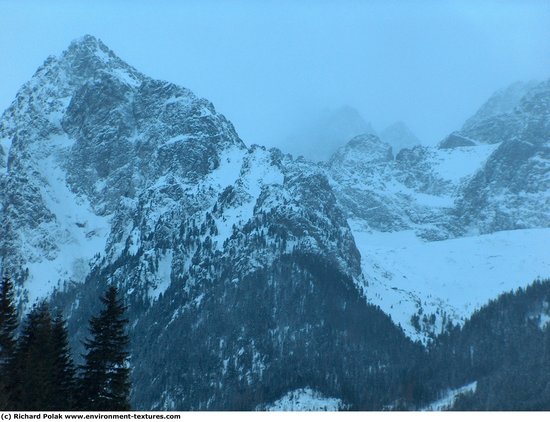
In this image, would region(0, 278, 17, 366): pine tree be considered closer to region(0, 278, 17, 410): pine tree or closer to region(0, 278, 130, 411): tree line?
region(0, 278, 17, 410): pine tree

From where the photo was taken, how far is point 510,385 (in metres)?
190

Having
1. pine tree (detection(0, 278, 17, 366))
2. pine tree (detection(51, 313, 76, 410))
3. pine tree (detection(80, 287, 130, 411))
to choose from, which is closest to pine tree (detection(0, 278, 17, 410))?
pine tree (detection(0, 278, 17, 366))

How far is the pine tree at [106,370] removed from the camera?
68812mm

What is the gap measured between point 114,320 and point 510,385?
141776 mm

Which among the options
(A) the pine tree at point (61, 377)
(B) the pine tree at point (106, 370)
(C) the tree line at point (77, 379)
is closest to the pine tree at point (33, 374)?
(C) the tree line at point (77, 379)

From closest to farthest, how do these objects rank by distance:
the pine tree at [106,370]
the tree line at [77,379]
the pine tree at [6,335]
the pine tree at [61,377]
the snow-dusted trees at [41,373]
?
1. the pine tree at [106,370]
2. the tree line at [77,379]
3. the snow-dusted trees at [41,373]
4. the pine tree at [61,377]
5. the pine tree at [6,335]

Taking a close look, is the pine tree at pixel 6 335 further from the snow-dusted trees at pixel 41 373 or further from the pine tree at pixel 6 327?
the snow-dusted trees at pixel 41 373

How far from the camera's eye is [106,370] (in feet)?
230

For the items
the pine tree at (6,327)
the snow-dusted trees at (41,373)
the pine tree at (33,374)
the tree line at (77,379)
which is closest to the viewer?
the tree line at (77,379)

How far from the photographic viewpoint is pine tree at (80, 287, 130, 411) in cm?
6881

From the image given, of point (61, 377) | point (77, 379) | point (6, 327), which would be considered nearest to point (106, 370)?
point (77, 379)
